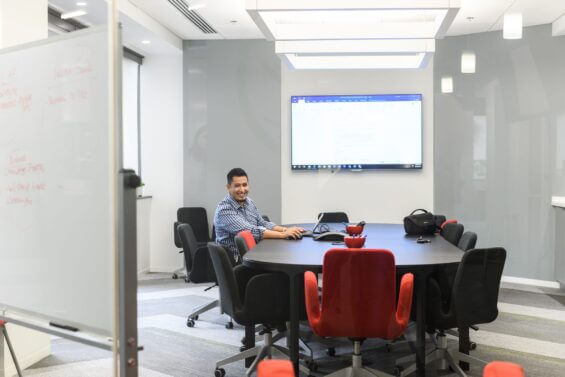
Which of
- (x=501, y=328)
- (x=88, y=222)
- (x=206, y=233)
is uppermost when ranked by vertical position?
(x=88, y=222)

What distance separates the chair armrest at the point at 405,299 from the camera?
321cm

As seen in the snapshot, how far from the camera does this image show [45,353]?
4215mm

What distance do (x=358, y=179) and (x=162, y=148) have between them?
261 cm

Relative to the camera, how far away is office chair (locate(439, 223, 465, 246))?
468 centimetres

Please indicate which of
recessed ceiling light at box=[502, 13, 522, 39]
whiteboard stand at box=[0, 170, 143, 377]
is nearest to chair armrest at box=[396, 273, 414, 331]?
whiteboard stand at box=[0, 170, 143, 377]

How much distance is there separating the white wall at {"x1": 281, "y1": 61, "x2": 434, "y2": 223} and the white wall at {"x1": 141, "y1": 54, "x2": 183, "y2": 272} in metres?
1.41

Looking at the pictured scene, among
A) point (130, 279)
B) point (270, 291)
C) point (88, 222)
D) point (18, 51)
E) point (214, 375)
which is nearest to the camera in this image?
point (130, 279)

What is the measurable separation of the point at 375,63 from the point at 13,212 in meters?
3.68

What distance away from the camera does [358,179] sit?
7.55 m

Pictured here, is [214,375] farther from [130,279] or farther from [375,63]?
[375,63]

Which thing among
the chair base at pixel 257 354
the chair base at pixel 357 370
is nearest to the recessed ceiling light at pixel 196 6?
the chair base at pixel 257 354

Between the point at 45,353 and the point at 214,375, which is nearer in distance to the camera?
the point at 214,375

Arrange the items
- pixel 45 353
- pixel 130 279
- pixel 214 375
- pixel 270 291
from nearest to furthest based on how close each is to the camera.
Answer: pixel 130 279
pixel 270 291
pixel 214 375
pixel 45 353

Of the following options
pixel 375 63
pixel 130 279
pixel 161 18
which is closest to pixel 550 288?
pixel 375 63
